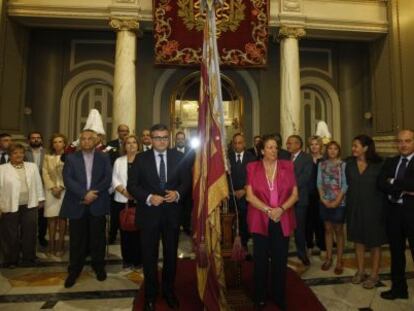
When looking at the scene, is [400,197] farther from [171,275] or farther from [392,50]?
[392,50]

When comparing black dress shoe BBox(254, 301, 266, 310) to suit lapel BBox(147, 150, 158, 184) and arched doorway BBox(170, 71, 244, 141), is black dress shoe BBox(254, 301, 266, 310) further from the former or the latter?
arched doorway BBox(170, 71, 244, 141)

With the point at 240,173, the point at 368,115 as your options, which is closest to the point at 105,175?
the point at 240,173

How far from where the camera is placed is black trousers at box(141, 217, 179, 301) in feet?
8.62

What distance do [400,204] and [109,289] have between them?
116 inches

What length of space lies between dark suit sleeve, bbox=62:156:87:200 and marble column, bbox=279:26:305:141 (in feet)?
14.9

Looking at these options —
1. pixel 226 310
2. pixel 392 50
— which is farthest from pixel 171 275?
pixel 392 50

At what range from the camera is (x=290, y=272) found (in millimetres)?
3592

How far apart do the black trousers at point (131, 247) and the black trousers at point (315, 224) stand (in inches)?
91.3

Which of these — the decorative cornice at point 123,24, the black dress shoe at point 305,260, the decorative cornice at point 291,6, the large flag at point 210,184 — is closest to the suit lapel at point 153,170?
the large flag at point 210,184

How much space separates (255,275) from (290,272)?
1.10 meters

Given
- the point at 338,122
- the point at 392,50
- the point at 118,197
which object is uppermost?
the point at 392,50

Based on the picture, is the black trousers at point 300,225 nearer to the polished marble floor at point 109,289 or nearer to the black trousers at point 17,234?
the polished marble floor at point 109,289

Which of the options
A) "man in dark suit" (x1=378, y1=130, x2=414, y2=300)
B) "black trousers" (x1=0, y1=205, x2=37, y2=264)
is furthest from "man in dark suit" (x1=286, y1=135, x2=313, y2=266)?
"black trousers" (x1=0, y1=205, x2=37, y2=264)

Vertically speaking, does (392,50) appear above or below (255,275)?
above
